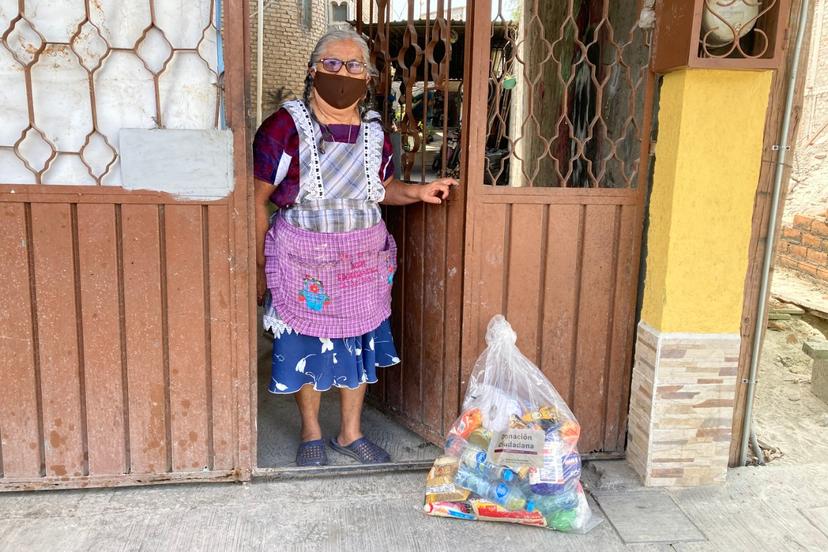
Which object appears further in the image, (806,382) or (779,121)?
(806,382)

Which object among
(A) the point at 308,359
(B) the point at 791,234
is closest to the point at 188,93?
(A) the point at 308,359

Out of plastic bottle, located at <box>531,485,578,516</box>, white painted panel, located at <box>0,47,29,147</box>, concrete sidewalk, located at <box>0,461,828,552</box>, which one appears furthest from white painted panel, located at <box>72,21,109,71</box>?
plastic bottle, located at <box>531,485,578,516</box>

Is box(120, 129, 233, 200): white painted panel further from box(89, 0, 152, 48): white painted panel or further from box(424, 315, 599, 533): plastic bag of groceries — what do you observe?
box(424, 315, 599, 533): plastic bag of groceries

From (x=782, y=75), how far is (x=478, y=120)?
1.14 metres

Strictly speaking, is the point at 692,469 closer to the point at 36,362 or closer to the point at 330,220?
the point at 330,220

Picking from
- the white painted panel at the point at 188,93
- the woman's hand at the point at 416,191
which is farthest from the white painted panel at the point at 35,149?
the woman's hand at the point at 416,191

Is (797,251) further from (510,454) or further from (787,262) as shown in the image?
(510,454)

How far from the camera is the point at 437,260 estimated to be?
2.97 meters

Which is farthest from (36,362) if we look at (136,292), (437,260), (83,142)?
(437,260)

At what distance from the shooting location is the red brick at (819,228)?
23.1ft

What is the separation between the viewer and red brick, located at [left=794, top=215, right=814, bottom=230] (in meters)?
7.35

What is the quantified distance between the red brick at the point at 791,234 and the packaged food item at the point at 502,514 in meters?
6.51

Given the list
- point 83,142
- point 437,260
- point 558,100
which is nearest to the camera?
point 83,142

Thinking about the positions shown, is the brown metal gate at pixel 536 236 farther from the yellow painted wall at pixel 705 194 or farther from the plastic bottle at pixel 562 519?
the plastic bottle at pixel 562 519
